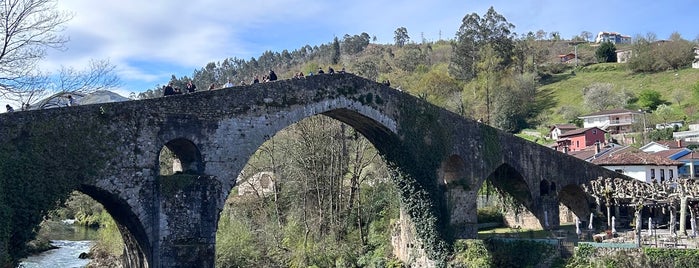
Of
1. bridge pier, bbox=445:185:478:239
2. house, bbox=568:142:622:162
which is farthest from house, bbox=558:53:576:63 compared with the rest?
bridge pier, bbox=445:185:478:239

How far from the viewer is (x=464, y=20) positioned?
70375mm

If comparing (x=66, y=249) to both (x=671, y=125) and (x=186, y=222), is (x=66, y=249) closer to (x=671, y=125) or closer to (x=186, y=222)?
(x=186, y=222)

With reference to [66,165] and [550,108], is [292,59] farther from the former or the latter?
[66,165]

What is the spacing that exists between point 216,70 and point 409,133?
11473 cm

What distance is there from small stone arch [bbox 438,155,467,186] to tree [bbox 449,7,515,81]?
43.2 m

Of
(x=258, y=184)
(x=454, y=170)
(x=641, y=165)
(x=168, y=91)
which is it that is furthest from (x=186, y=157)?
(x=641, y=165)

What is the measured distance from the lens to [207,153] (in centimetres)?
1894

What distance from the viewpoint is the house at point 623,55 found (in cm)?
8593

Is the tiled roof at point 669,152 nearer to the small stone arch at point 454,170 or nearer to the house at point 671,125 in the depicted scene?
the house at point 671,125

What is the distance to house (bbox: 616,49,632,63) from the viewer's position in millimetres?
85925

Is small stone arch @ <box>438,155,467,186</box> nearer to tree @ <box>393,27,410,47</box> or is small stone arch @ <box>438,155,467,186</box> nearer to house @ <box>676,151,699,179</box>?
house @ <box>676,151,699,179</box>

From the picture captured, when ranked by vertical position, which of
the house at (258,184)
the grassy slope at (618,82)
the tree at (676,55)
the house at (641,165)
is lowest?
the house at (258,184)

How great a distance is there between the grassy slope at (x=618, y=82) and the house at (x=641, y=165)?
2375 centimetres

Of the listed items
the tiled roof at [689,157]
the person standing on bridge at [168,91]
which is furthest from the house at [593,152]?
the person standing on bridge at [168,91]
